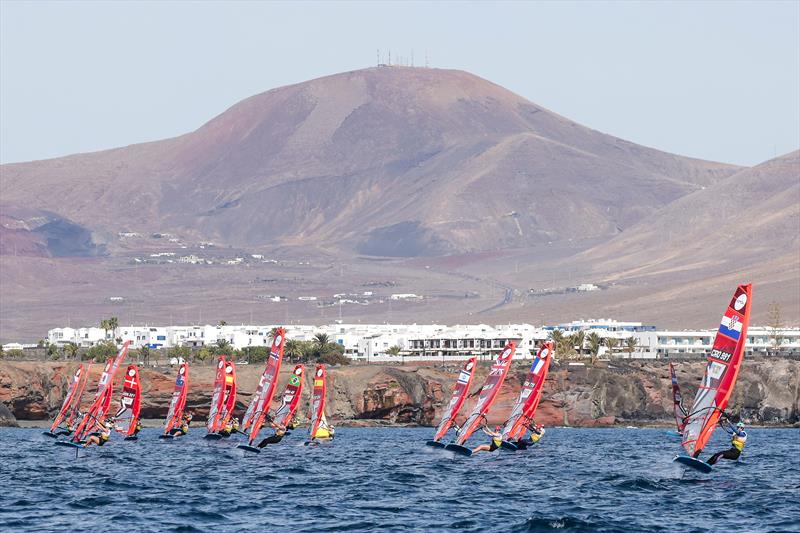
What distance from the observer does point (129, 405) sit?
99.9 metres

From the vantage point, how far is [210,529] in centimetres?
4878

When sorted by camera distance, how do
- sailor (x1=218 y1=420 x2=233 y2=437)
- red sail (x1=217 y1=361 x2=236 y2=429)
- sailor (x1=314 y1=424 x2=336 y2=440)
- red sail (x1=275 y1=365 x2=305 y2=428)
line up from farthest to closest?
1. red sail (x1=217 y1=361 x2=236 y2=429)
2. sailor (x1=218 y1=420 x2=233 y2=437)
3. sailor (x1=314 y1=424 x2=336 y2=440)
4. red sail (x1=275 y1=365 x2=305 y2=428)

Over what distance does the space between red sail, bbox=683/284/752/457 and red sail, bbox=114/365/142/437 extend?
1931 inches

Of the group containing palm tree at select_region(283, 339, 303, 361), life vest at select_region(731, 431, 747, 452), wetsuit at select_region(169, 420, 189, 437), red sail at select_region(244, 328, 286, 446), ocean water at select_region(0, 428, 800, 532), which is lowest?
ocean water at select_region(0, 428, 800, 532)

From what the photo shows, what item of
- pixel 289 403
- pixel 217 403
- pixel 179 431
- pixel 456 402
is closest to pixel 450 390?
pixel 179 431

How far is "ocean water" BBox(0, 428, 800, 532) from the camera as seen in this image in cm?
5059

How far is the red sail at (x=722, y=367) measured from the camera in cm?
5325

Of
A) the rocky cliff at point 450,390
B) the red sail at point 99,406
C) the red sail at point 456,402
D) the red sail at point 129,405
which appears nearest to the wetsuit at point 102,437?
the red sail at point 99,406

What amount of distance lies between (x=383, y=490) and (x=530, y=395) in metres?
25.0

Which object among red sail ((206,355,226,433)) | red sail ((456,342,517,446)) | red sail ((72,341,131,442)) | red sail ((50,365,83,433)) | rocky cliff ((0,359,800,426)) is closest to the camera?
red sail ((456,342,517,446))

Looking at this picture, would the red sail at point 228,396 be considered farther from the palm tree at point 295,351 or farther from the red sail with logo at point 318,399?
A: the palm tree at point 295,351

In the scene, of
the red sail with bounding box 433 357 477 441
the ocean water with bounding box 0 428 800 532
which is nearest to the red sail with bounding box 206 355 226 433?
the ocean water with bounding box 0 428 800 532

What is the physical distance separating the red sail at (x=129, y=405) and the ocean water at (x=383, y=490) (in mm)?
6183

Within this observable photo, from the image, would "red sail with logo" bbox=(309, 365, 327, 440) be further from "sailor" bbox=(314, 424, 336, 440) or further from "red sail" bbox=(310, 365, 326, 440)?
"sailor" bbox=(314, 424, 336, 440)
